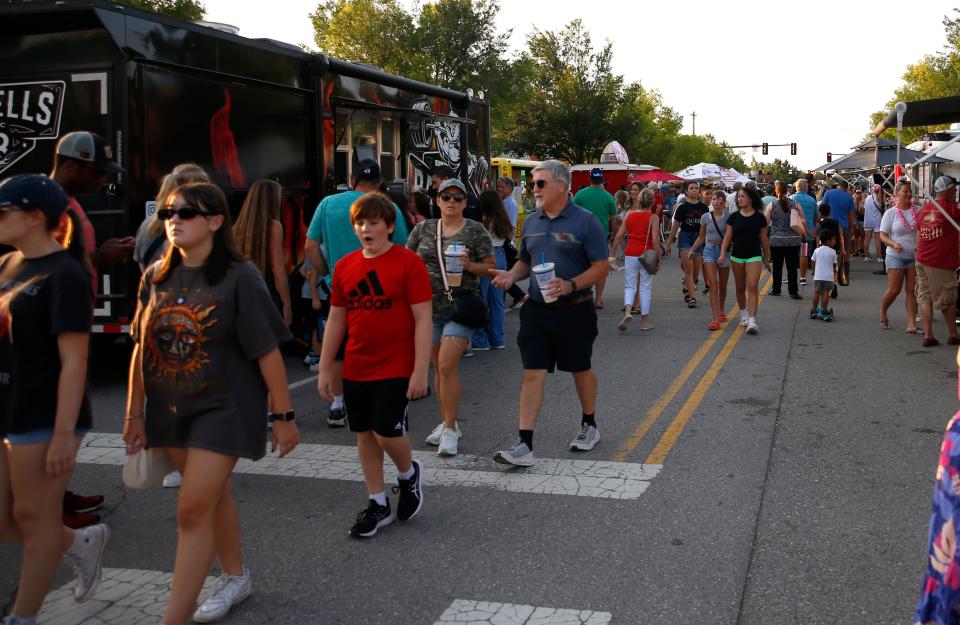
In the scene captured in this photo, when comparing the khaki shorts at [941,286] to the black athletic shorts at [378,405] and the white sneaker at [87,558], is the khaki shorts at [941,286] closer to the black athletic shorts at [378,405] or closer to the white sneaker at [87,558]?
the black athletic shorts at [378,405]

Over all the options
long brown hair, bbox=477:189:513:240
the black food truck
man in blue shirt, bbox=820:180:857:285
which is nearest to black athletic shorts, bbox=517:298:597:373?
the black food truck

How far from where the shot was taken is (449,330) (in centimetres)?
626

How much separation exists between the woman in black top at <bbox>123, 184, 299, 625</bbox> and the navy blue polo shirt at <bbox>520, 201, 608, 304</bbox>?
8.76 ft

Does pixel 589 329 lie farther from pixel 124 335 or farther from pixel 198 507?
pixel 124 335

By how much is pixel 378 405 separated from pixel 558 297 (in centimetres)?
163

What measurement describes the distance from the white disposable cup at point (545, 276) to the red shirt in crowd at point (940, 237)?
5864 millimetres

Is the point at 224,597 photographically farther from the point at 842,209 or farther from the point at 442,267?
the point at 842,209

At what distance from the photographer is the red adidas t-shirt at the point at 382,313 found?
4.66 meters

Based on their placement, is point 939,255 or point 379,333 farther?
point 939,255

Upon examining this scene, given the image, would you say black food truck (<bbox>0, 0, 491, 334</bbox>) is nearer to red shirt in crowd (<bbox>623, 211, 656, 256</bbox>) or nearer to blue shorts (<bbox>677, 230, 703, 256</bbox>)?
red shirt in crowd (<bbox>623, 211, 656, 256</bbox>)

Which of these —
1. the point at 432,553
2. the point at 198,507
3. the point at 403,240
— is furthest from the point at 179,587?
the point at 403,240

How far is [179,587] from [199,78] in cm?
624

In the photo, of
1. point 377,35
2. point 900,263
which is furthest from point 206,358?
point 377,35

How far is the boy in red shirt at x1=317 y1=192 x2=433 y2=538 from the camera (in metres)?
4.66
